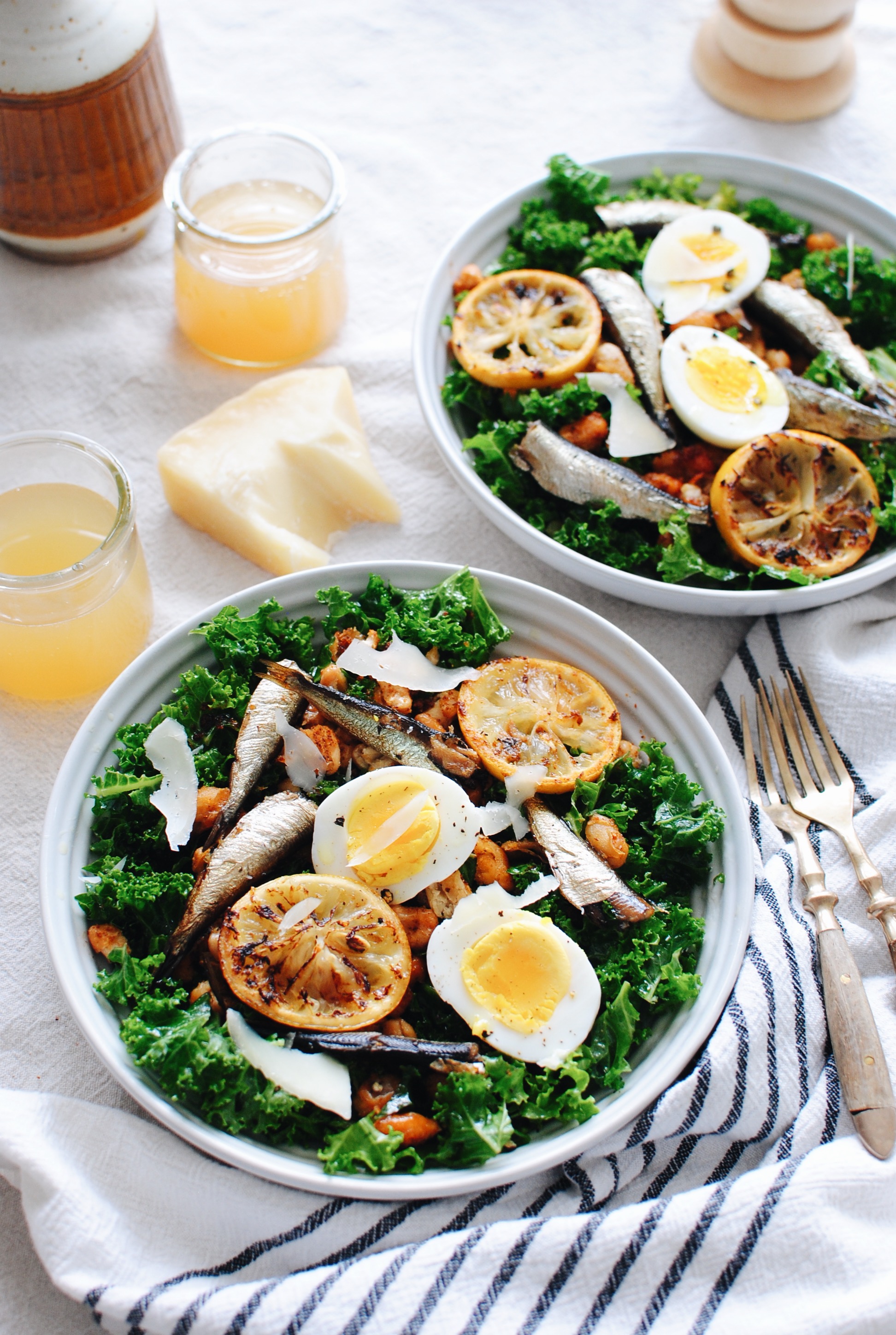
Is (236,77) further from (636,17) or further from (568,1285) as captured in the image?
(568,1285)

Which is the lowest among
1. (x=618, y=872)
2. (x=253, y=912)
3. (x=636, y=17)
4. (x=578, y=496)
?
(x=618, y=872)

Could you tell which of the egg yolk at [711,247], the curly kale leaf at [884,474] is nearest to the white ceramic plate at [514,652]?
the curly kale leaf at [884,474]

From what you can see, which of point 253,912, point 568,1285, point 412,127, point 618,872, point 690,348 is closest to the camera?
point 568,1285

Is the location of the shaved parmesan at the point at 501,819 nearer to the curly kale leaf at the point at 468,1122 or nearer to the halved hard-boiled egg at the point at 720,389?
the curly kale leaf at the point at 468,1122

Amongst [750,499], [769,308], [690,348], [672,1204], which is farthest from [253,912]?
[769,308]

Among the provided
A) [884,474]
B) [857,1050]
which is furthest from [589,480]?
[857,1050]

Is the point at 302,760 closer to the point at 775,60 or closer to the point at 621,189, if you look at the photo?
the point at 621,189
